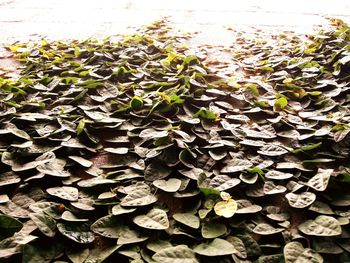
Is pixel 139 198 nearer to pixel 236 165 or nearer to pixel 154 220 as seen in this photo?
pixel 154 220

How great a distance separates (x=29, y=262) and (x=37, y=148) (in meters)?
0.57

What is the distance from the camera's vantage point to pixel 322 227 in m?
1.09

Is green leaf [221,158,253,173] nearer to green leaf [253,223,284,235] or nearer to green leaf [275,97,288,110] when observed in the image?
green leaf [253,223,284,235]

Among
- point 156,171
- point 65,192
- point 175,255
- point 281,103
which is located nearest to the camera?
point 175,255

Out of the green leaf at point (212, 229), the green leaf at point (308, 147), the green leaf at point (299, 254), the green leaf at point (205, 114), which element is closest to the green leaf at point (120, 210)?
the green leaf at point (212, 229)

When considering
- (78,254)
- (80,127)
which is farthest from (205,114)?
(78,254)

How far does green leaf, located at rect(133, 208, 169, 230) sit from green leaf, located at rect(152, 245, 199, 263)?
90 millimetres

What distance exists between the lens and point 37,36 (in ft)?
9.66

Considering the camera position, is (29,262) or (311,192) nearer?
(29,262)

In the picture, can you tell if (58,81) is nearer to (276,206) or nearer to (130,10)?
(276,206)

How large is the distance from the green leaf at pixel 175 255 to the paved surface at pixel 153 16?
2227 millimetres

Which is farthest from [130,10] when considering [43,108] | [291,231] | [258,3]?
[291,231]

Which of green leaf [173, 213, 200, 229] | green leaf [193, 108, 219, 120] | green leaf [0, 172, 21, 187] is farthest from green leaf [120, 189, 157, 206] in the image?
green leaf [193, 108, 219, 120]

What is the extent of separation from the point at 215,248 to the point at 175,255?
132 mm
